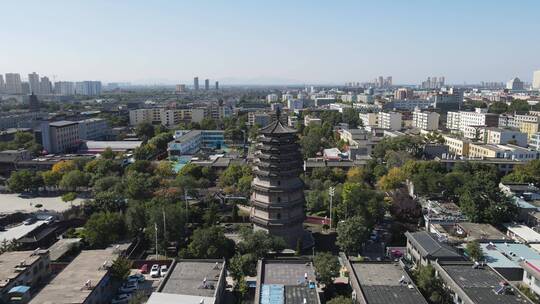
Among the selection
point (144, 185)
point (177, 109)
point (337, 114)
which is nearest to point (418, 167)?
point (144, 185)

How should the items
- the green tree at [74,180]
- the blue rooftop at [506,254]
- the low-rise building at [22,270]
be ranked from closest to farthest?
1. the low-rise building at [22,270]
2. the blue rooftop at [506,254]
3. the green tree at [74,180]

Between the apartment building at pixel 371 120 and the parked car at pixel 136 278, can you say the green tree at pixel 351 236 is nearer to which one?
the parked car at pixel 136 278

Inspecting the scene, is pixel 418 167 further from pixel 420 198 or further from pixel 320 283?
pixel 320 283

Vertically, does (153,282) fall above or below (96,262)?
below

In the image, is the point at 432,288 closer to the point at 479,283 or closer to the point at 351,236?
the point at 479,283

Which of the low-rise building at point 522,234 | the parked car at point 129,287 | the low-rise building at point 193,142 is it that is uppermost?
the low-rise building at point 193,142

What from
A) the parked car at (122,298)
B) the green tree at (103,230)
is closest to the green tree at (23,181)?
the green tree at (103,230)
